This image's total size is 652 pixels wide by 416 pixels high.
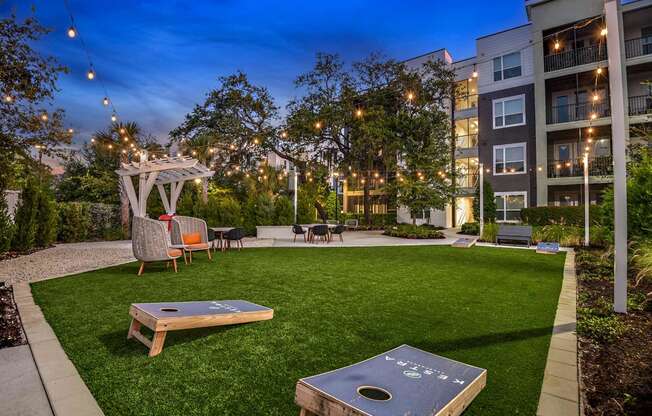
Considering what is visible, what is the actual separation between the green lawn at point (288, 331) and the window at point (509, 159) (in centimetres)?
1492

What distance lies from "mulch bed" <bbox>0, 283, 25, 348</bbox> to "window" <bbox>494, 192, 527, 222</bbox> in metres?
20.9

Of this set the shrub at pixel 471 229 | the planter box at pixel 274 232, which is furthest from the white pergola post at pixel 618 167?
the shrub at pixel 471 229

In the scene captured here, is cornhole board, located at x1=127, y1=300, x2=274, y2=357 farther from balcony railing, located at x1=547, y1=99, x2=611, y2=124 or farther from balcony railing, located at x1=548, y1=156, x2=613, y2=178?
balcony railing, located at x1=547, y1=99, x2=611, y2=124

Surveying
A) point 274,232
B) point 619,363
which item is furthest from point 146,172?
point 619,363

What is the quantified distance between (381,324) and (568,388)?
165 centimetres

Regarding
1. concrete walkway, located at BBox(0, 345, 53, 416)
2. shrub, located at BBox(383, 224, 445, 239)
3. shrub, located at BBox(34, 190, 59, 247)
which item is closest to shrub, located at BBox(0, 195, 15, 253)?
shrub, located at BBox(34, 190, 59, 247)

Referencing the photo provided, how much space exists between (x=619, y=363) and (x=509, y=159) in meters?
19.6

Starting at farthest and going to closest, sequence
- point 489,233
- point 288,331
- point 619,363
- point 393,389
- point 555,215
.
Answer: point 555,215, point 489,233, point 288,331, point 619,363, point 393,389

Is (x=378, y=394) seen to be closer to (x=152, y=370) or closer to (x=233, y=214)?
(x=152, y=370)

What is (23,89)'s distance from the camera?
6.89m

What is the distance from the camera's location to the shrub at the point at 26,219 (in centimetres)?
989

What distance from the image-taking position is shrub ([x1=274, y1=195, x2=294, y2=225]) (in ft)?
53.3

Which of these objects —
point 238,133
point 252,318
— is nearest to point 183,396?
point 252,318

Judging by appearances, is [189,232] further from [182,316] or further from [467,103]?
[467,103]
